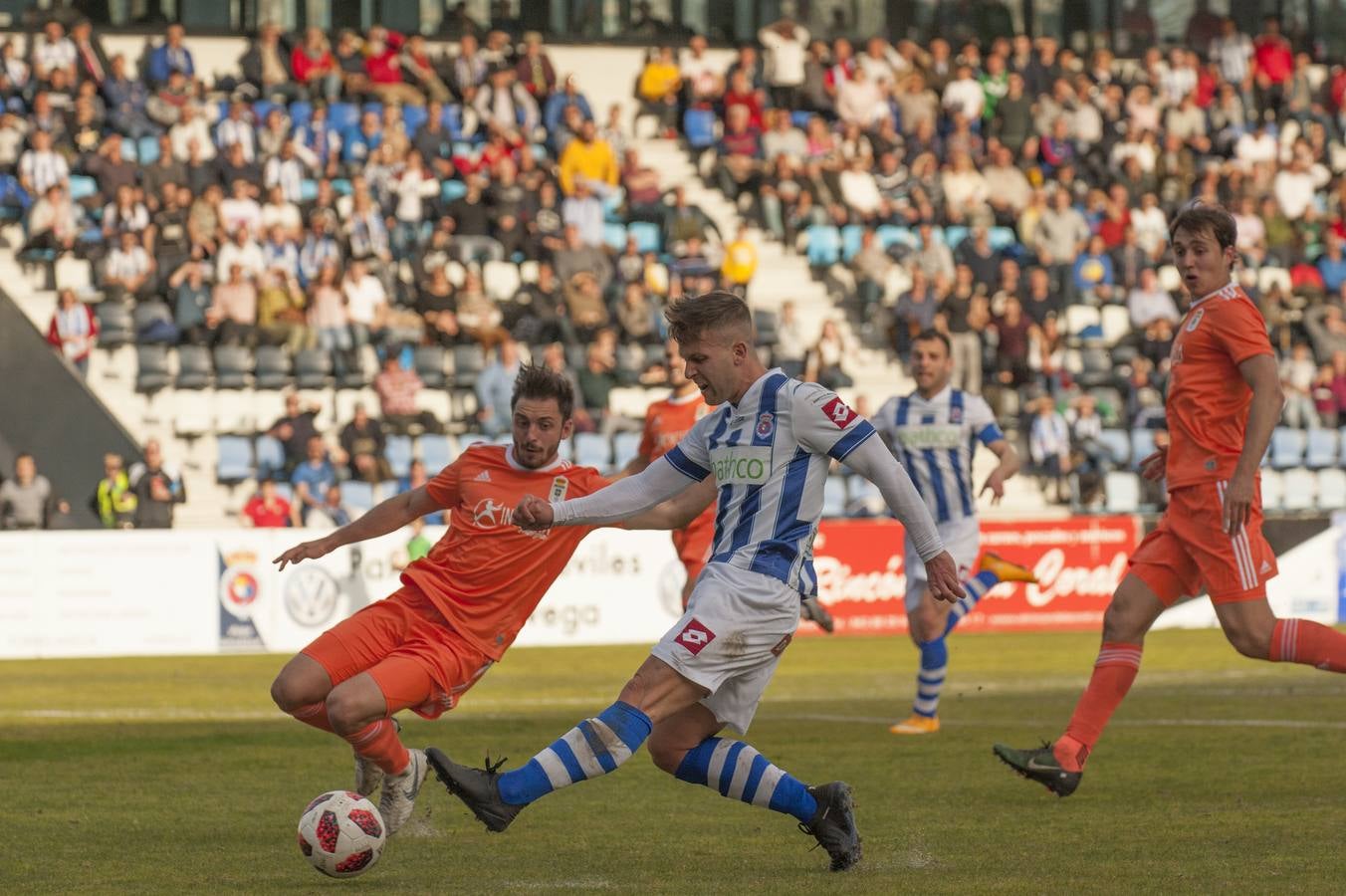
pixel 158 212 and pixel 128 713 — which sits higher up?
pixel 158 212

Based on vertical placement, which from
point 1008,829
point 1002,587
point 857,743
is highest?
point 1008,829

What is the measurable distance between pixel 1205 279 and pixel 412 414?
16.5 meters

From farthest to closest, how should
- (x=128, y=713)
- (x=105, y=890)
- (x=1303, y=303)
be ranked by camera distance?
(x=1303, y=303)
(x=128, y=713)
(x=105, y=890)

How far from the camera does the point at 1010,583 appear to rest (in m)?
23.9

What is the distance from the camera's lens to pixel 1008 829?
27.2ft

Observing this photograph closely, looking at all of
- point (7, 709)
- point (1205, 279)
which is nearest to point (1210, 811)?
point (1205, 279)

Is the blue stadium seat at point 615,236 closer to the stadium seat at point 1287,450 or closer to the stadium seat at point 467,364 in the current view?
the stadium seat at point 467,364

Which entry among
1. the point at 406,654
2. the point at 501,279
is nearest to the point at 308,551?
the point at 406,654

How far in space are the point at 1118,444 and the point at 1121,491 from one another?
0.76 m

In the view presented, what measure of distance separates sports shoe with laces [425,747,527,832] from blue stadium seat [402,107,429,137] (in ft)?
72.3

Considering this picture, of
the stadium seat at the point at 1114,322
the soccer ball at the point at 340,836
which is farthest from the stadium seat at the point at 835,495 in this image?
the soccer ball at the point at 340,836

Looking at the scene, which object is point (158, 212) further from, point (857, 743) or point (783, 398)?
point (783, 398)

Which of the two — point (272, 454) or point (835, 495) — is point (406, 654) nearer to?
point (272, 454)

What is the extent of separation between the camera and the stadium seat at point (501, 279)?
26.5 m
